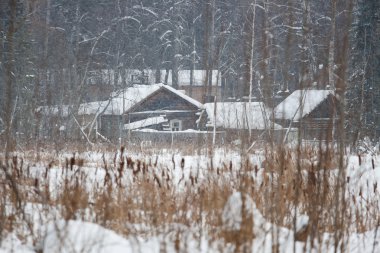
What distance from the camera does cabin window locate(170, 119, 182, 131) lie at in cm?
2928

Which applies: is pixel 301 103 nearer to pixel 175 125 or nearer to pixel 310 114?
pixel 310 114

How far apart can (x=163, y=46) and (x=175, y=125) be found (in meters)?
12.7

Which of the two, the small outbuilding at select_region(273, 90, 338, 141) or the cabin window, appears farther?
the cabin window

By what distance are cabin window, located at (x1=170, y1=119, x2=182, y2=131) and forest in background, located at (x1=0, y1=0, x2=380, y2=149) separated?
11.2 feet

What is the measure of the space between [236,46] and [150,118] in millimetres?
8848

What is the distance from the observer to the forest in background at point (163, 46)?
15.4 m

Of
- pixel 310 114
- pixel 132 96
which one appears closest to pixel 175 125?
pixel 132 96

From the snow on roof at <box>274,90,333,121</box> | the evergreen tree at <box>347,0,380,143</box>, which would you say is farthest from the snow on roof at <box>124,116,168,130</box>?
the evergreen tree at <box>347,0,380,143</box>

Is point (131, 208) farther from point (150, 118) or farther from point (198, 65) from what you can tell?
point (198, 65)

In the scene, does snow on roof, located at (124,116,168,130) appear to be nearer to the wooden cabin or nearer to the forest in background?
the wooden cabin

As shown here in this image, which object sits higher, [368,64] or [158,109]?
[368,64]

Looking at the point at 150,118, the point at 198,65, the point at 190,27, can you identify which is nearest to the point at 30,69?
the point at 150,118

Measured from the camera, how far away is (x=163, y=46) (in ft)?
133

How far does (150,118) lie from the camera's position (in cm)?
2769
